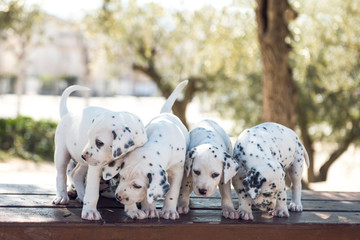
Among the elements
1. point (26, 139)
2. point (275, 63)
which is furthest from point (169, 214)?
point (26, 139)

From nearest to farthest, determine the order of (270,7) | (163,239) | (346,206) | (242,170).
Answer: (163,239) → (242,170) → (346,206) → (270,7)

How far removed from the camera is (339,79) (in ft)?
42.4

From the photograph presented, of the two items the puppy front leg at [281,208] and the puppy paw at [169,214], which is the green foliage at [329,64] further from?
the puppy paw at [169,214]

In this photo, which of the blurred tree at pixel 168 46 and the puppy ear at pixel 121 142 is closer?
the puppy ear at pixel 121 142

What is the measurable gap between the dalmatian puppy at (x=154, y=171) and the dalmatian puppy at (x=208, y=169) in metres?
0.10

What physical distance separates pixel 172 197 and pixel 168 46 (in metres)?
13.8

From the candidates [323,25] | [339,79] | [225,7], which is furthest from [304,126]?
[225,7]

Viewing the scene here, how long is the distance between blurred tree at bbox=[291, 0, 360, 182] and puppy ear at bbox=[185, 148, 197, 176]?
300 inches

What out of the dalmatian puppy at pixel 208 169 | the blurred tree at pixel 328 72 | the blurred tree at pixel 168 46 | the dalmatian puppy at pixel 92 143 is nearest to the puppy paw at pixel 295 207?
the dalmatian puppy at pixel 208 169

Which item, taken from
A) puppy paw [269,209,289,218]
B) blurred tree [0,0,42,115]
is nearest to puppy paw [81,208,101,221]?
puppy paw [269,209,289,218]

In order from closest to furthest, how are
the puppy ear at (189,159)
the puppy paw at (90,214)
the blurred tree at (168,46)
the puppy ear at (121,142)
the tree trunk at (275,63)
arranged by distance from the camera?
the puppy ear at (121,142) < the puppy paw at (90,214) < the puppy ear at (189,159) < the tree trunk at (275,63) < the blurred tree at (168,46)

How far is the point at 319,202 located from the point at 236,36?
8.47 metres

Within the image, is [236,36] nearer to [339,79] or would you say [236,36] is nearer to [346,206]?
[339,79]

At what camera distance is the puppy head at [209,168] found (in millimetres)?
2990
